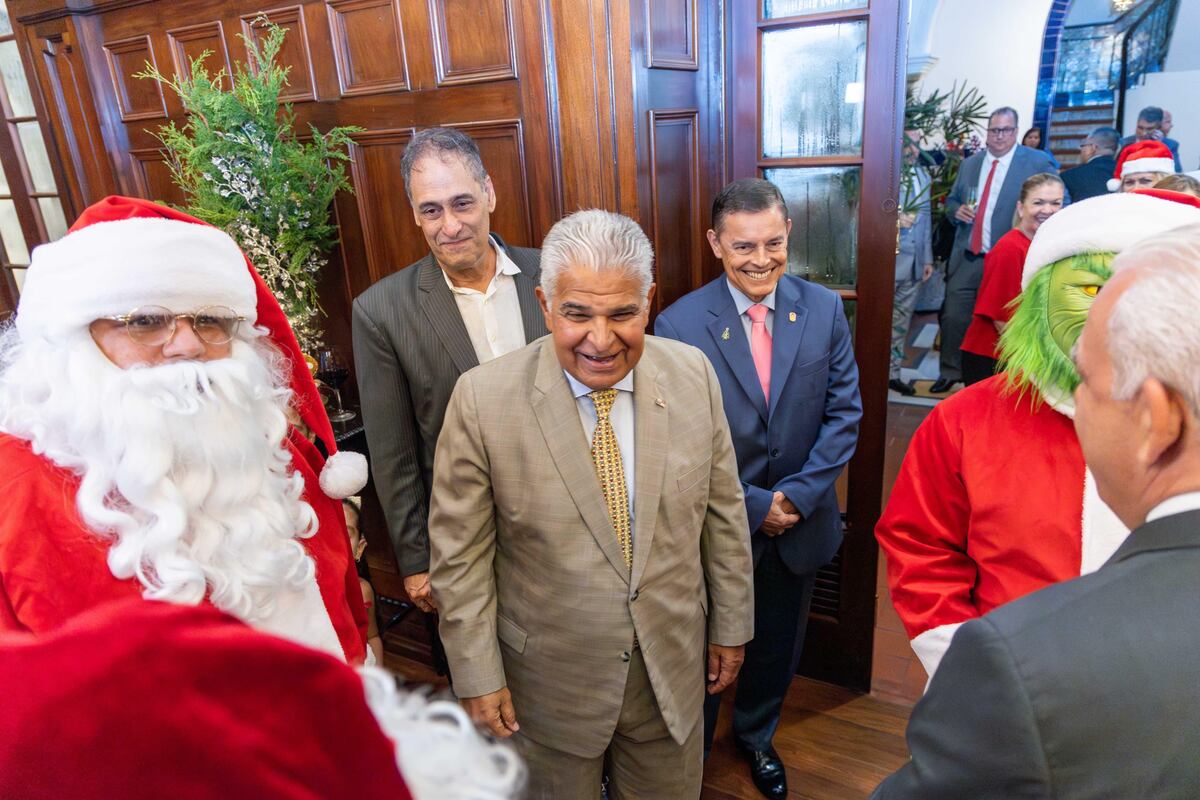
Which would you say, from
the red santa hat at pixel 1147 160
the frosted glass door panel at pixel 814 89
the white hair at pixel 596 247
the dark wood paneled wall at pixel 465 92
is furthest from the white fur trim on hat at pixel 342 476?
the red santa hat at pixel 1147 160

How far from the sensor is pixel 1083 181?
17.5 ft

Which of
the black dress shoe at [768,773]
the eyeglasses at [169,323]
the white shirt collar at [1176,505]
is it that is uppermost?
the eyeglasses at [169,323]

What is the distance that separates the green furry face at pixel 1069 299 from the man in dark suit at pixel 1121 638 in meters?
0.41

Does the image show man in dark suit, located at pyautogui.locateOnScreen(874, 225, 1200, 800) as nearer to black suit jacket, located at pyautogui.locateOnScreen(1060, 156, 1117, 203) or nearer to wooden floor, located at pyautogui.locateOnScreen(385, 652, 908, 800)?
wooden floor, located at pyautogui.locateOnScreen(385, 652, 908, 800)

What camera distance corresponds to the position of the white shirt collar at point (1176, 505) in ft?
2.35

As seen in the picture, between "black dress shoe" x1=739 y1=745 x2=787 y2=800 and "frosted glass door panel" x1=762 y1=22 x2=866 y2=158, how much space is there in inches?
76.7

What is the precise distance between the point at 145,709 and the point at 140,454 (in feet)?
2.88

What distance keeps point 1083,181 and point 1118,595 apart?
586 cm

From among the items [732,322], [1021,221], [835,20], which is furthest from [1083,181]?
[732,322]

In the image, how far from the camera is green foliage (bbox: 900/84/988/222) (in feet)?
18.3

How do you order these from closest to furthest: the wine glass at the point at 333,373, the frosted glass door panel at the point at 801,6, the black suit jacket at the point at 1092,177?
the frosted glass door panel at the point at 801,6 → the wine glass at the point at 333,373 → the black suit jacket at the point at 1092,177

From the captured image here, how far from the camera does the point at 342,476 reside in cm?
154

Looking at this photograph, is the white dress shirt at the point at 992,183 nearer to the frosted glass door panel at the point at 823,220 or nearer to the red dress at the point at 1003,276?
the red dress at the point at 1003,276

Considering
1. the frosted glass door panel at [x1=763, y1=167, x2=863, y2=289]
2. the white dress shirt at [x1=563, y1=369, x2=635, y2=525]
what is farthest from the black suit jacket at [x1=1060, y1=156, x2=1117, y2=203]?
the white dress shirt at [x1=563, y1=369, x2=635, y2=525]
